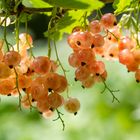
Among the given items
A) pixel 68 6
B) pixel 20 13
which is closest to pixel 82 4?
pixel 68 6

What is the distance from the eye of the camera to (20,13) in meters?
1.18

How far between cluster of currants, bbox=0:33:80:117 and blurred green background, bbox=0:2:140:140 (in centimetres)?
157

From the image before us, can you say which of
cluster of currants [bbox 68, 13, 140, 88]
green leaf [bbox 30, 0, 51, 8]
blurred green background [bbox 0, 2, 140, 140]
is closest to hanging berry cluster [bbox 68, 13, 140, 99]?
cluster of currants [bbox 68, 13, 140, 88]

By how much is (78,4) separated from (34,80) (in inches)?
7.8

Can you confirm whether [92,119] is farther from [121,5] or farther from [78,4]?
[78,4]

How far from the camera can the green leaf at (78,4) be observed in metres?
1.11

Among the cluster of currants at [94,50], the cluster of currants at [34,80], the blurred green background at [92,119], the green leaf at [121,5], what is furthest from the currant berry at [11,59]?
the blurred green background at [92,119]

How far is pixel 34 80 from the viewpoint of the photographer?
117 cm

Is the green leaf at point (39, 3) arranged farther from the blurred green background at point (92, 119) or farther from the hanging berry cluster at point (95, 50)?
the blurred green background at point (92, 119)

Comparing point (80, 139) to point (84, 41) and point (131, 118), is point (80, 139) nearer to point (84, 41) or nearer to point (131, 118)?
point (131, 118)

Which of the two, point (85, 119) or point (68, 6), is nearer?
point (68, 6)

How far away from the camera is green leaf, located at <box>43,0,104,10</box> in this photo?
111 centimetres

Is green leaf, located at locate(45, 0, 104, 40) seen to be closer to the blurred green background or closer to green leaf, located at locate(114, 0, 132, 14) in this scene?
green leaf, located at locate(114, 0, 132, 14)

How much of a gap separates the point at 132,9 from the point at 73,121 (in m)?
1.76
